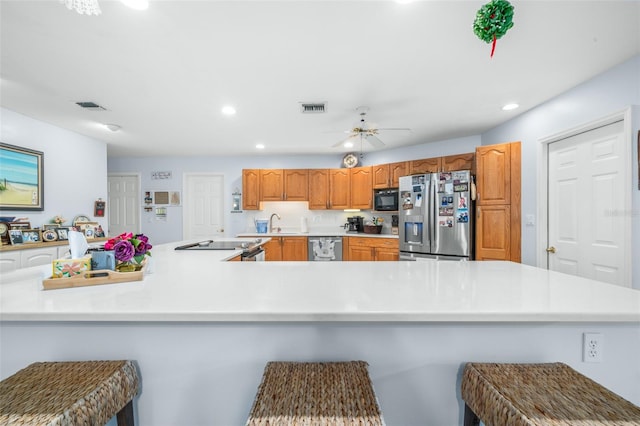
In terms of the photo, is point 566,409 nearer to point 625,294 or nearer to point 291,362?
point 625,294

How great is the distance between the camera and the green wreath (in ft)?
4.02

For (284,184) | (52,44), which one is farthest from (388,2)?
(284,184)

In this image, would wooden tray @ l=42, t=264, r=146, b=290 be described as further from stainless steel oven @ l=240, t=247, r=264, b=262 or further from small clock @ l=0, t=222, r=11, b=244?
small clock @ l=0, t=222, r=11, b=244

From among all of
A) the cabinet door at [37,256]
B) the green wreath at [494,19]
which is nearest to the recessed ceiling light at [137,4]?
the green wreath at [494,19]

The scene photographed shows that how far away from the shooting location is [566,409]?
2.50 ft

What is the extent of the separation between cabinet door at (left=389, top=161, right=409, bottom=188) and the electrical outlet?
3650 millimetres

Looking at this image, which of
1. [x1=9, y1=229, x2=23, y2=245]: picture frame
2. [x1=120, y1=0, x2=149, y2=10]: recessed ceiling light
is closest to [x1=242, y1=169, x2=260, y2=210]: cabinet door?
[x1=9, y1=229, x2=23, y2=245]: picture frame

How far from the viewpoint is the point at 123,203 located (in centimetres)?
570

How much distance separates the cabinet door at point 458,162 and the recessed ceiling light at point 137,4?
372 centimetres

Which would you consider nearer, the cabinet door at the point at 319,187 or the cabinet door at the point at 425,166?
the cabinet door at the point at 425,166

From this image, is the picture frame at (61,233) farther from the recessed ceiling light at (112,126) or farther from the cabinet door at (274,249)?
the cabinet door at (274,249)

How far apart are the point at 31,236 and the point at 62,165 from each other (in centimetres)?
111

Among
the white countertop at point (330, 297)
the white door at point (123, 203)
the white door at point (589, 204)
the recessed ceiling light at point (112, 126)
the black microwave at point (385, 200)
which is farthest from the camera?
the white door at point (123, 203)

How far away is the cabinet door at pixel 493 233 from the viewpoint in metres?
3.14
